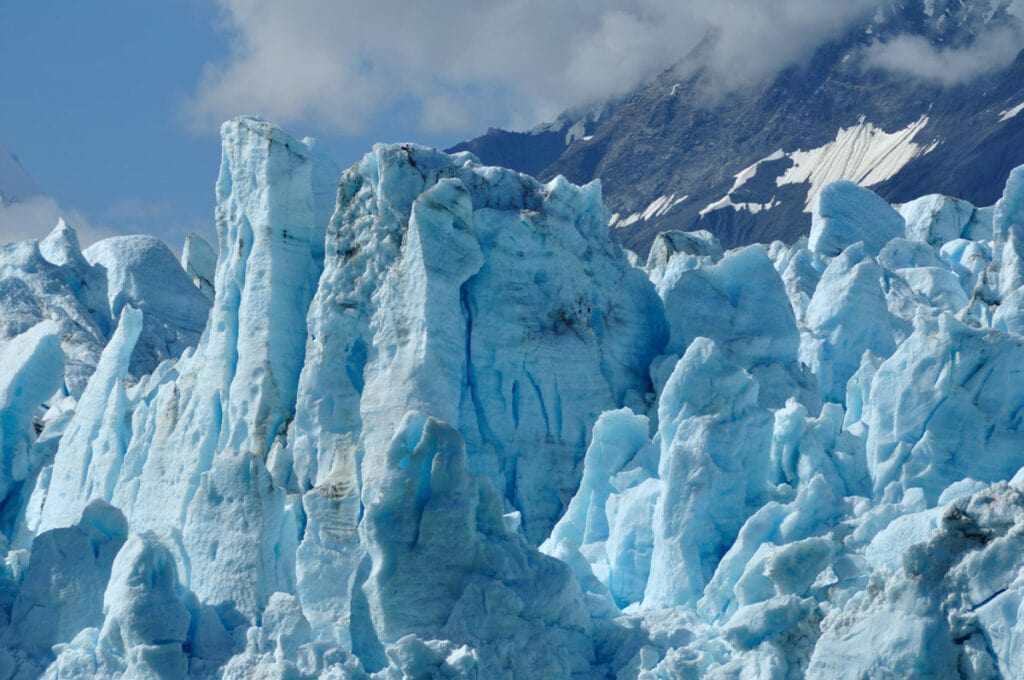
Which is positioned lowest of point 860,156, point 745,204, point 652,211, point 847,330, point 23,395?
point 847,330

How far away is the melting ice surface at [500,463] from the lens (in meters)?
16.8

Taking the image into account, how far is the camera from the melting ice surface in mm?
16812

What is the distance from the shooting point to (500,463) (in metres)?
22.8

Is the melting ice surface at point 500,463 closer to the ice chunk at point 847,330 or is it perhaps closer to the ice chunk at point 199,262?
the ice chunk at point 847,330

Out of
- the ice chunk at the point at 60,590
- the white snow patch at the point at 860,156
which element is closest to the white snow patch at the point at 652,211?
the white snow patch at the point at 860,156

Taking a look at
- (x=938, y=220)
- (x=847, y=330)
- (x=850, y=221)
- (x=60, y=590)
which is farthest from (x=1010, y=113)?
(x=60, y=590)

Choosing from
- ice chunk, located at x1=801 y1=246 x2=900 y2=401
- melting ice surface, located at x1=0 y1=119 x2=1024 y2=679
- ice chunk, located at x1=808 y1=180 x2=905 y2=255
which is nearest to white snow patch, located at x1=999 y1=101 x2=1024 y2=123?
ice chunk, located at x1=808 y1=180 x2=905 y2=255

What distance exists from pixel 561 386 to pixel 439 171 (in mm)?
3719

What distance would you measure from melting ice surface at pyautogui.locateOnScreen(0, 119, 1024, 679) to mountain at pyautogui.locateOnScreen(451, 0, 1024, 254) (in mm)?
76159

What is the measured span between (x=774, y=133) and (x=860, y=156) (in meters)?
7.84

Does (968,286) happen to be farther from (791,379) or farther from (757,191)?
(757,191)

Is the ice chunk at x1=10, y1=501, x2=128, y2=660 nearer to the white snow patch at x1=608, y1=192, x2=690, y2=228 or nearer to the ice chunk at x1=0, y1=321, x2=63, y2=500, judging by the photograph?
the ice chunk at x1=0, y1=321, x2=63, y2=500

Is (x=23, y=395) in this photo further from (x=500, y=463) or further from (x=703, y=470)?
(x=703, y=470)

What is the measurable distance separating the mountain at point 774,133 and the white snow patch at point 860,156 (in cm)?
13
